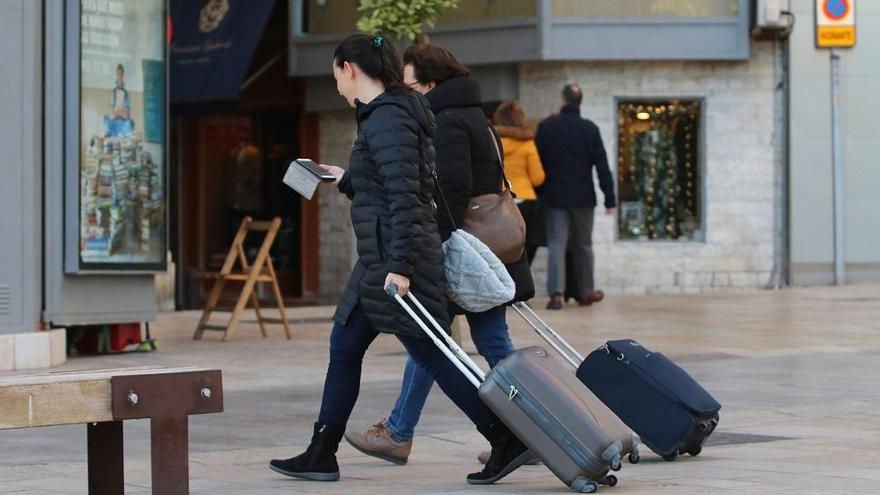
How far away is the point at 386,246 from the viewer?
6.89 m

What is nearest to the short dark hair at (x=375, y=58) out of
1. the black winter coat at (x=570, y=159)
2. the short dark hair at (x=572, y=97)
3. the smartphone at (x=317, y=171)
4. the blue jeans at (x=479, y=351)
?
the smartphone at (x=317, y=171)

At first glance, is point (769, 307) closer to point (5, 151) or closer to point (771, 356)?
point (771, 356)

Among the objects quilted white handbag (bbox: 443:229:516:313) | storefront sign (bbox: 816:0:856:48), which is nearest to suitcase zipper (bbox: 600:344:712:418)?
quilted white handbag (bbox: 443:229:516:313)

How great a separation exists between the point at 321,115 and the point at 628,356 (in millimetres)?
15077

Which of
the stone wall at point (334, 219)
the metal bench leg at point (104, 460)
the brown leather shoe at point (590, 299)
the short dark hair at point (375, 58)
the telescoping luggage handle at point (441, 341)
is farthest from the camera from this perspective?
the stone wall at point (334, 219)

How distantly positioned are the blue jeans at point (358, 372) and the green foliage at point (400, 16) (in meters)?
7.02

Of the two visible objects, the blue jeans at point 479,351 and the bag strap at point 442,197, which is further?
the blue jeans at point 479,351

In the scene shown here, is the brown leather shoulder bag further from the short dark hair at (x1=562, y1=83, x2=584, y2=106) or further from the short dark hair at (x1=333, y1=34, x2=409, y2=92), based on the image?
the short dark hair at (x1=562, y1=83, x2=584, y2=106)

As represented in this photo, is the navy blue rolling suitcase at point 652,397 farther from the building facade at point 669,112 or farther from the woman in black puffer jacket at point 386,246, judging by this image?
the building facade at point 669,112

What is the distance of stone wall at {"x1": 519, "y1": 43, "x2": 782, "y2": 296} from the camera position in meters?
19.8

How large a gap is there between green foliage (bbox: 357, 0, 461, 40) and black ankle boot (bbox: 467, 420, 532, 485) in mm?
7344

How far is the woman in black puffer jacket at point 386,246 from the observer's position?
22.3 feet

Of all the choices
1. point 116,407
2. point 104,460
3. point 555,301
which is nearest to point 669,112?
point 555,301

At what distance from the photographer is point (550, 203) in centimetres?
1692
